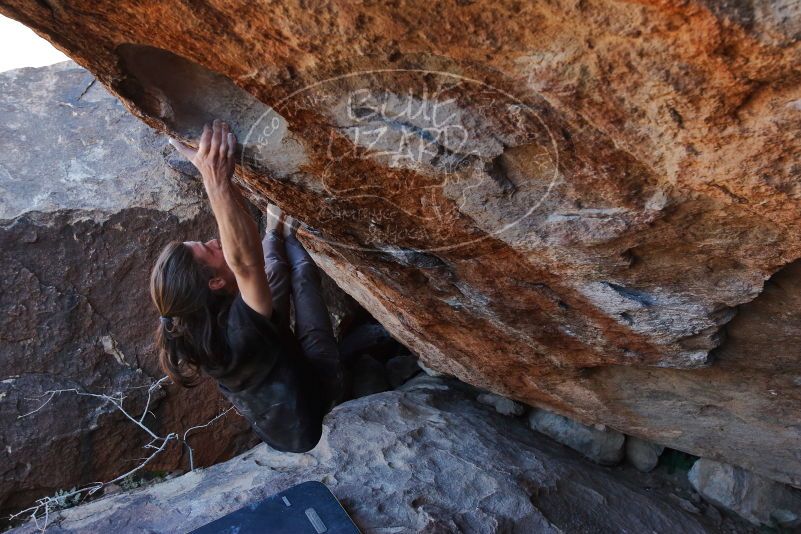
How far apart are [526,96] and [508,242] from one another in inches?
22.2

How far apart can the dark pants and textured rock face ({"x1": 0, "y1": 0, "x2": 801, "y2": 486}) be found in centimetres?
16

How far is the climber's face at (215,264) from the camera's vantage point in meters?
2.10

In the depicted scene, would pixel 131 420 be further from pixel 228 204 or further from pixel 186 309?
pixel 228 204

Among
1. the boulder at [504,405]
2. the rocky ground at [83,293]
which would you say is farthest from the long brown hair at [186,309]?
the boulder at [504,405]

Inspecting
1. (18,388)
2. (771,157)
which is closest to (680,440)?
(771,157)

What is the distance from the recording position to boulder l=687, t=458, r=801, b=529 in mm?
3059

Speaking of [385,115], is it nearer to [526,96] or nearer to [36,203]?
[526,96]

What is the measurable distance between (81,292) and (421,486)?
1.86 metres

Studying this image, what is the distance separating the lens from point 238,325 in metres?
2.03

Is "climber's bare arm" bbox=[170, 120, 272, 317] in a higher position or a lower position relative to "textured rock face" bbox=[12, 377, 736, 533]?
higher

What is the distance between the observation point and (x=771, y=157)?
52.4 inches

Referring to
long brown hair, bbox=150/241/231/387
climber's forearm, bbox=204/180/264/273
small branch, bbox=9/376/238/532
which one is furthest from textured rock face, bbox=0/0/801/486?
small branch, bbox=9/376/238/532

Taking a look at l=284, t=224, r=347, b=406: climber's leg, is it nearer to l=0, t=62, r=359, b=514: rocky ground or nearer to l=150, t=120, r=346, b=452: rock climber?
l=150, t=120, r=346, b=452: rock climber

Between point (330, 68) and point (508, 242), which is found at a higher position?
point (330, 68)
